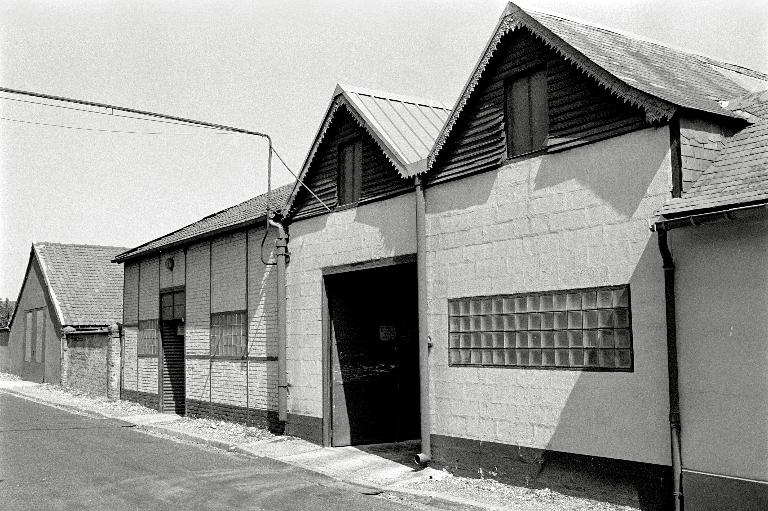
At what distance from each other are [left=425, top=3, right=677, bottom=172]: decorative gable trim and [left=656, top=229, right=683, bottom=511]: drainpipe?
1443mm

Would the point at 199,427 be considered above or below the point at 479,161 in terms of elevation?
below

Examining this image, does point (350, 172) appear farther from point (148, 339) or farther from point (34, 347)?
point (34, 347)

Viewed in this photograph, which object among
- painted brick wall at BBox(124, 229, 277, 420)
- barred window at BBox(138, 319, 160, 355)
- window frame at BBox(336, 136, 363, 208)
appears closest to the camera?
window frame at BBox(336, 136, 363, 208)

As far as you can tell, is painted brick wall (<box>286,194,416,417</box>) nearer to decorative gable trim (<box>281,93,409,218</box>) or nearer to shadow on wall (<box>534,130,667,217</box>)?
decorative gable trim (<box>281,93,409,218</box>)

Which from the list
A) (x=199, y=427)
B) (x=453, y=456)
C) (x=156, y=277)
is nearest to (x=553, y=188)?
(x=453, y=456)

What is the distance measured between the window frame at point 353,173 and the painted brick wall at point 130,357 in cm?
1245

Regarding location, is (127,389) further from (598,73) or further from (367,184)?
(598,73)

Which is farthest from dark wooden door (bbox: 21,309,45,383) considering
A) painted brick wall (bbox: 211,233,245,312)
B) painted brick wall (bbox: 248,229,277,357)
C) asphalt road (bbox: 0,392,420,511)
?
painted brick wall (bbox: 248,229,277,357)

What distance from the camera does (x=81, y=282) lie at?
121ft

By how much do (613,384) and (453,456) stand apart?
10.8 ft

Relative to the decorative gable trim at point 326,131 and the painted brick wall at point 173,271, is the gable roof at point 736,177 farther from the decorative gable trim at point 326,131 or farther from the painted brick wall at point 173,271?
the painted brick wall at point 173,271

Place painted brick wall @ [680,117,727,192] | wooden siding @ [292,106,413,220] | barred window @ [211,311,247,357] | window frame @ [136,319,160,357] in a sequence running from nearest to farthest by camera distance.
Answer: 1. painted brick wall @ [680,117,727,192]
2. wooden siding @ [292,106,413,220]
3. barred window @ [211,311,247,357]
4. window frame @ [136,319,160,357]

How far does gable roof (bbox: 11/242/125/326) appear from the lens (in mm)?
34747

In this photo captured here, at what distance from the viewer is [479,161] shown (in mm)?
11508
